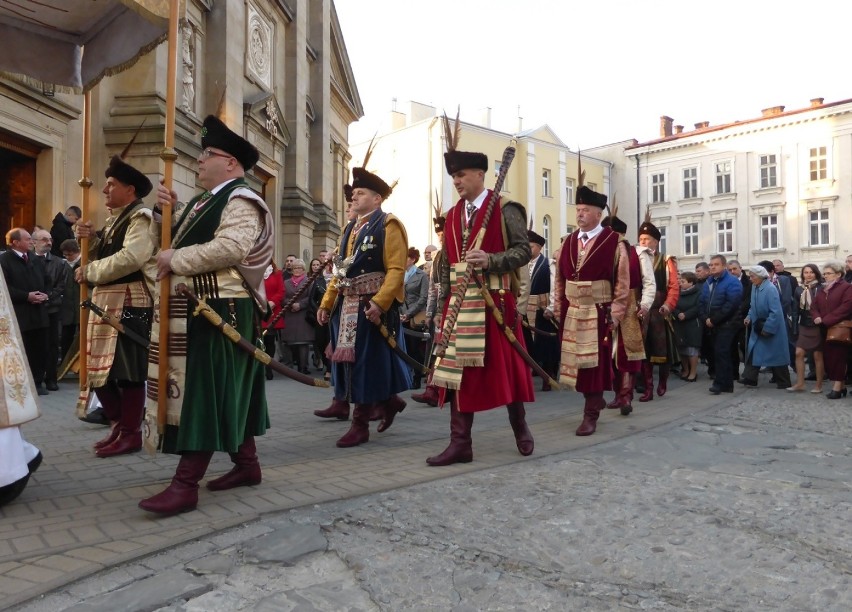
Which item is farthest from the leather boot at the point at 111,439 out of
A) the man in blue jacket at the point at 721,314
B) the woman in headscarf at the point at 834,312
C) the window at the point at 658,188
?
the window at the point at 658,188

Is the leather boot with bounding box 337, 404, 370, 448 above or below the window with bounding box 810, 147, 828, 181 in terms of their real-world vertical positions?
below

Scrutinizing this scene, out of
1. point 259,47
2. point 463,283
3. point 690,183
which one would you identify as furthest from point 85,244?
point 690,183

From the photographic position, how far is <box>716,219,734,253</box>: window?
41.2 metres

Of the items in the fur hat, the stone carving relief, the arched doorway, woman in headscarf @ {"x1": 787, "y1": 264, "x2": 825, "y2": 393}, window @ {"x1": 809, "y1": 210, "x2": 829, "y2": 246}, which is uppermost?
the stone carving relief

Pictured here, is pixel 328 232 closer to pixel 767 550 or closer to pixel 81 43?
pixel 81 43

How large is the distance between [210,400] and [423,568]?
1.42 meters

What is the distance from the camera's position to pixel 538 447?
5.68 meters

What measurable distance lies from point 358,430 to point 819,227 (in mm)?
38097

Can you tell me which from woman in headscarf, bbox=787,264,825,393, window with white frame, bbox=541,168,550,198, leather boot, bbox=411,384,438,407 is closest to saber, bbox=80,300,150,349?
leather boot, bbox=411,384,438,407

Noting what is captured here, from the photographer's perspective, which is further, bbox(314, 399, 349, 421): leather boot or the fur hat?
bbox(314, 399, 349, 421): leather boot

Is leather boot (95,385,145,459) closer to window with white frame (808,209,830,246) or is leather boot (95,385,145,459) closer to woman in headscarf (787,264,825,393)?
woman in headscarf (787,264,825,393)

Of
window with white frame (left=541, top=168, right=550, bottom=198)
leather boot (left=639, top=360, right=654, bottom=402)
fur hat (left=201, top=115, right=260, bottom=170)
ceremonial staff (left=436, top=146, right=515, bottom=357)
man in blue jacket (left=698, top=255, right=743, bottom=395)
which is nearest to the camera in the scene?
fur hat (left=201, top=115, right=260, bottom=170)

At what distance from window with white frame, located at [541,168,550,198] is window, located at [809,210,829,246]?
14.1 meters

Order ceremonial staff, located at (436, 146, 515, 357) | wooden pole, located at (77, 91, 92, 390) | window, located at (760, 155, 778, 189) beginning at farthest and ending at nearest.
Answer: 1. window, located at (760, 155, 778, 189)
2. ceremonial staff, located at (436, 146, 515, 357)
3. wooden pole, located at (77, 91, 92, 390)
